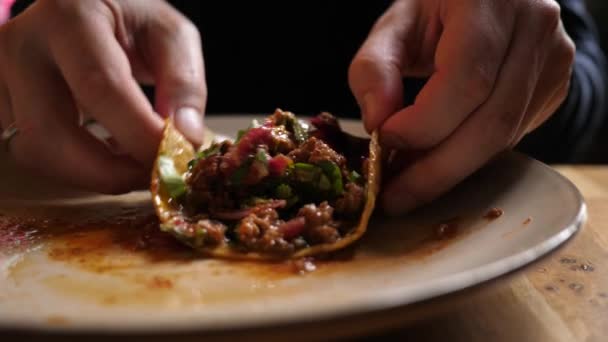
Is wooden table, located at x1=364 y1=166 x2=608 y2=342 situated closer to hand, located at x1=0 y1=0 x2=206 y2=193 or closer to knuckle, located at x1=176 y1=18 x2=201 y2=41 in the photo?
hand, located at x1=0 y1=0 x2=206 y2=193

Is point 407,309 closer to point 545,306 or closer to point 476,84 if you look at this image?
point 545,306

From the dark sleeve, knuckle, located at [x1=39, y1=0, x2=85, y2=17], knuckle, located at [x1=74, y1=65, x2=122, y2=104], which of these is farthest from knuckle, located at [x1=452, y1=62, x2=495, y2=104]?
the dark sleeve

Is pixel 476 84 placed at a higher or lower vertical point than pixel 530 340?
higher

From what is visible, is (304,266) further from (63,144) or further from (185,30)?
(185,30)

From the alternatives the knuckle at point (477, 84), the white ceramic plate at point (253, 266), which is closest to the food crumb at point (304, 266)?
the white ceramic plate at point (253, 266)

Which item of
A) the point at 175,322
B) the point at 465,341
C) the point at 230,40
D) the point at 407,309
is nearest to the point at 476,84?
the point at 465,341

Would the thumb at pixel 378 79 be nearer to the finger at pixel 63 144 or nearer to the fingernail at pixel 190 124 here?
the fingernail at pixel 190 124

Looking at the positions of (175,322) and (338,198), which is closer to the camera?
(175,322)
